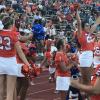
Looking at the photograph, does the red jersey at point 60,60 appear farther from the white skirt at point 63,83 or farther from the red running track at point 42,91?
the red running track at point 42,91

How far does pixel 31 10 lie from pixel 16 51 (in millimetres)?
17636

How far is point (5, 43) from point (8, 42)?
0.06m

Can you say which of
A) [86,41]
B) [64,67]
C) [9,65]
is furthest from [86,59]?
[9,65]

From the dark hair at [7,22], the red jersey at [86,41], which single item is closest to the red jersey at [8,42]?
the dark hair at [7,22]

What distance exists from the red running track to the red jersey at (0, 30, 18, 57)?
4132 mm

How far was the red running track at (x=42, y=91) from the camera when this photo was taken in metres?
12.3

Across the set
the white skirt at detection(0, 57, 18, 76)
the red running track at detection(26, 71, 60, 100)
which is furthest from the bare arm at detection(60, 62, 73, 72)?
the red running track at detection(26, 71, 60, 100)

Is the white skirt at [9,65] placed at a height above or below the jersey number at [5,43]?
below

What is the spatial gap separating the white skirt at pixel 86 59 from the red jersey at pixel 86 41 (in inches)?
Result: 19.0

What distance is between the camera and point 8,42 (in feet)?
26.3

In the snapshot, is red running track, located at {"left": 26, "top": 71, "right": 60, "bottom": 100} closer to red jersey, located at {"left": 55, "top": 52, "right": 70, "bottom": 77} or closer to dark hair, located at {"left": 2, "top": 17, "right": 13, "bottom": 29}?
red jersey, located at {"left": 55, "top": 52, "right": 70, "bottom": 77}

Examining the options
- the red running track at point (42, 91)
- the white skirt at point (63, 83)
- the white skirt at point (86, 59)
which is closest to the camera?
the white skirt at point (86, 59)

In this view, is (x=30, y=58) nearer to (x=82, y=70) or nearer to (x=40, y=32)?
(x=82, y=70)

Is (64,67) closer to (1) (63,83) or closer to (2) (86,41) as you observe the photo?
(1) (63,83)
